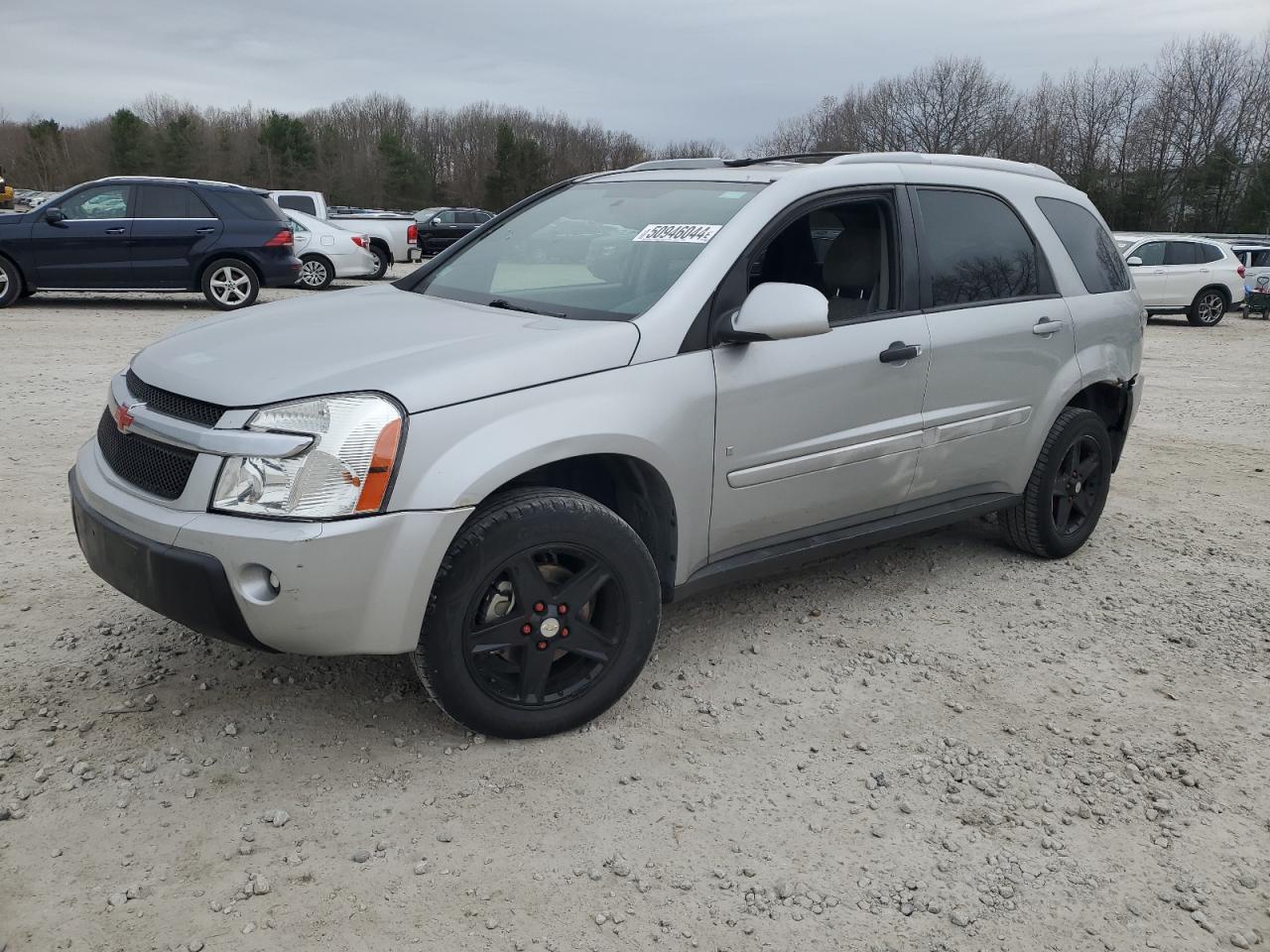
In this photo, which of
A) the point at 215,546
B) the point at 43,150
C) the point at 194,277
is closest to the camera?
the point at 215,546

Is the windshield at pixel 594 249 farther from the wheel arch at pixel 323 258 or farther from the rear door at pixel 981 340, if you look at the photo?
the wheel arch at pixel 323 258

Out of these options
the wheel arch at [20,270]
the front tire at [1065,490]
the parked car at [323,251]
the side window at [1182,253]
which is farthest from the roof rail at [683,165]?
the side window at [1182,253]

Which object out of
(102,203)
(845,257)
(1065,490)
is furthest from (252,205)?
(1065,490)

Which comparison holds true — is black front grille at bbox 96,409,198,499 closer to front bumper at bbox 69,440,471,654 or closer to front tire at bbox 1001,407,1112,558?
front bumper at bbox 69,440,471,654

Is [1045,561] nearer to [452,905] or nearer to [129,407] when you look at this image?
[452,905]

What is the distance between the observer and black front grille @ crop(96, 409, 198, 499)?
289cm

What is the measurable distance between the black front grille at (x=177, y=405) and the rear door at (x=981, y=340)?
→ 8.33 ft

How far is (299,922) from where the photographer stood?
240cm

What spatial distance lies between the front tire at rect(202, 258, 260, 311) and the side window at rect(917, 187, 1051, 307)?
37.2 ft

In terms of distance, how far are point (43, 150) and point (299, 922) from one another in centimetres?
8956

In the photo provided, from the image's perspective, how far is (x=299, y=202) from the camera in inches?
802

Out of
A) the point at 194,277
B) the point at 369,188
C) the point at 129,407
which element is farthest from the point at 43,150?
the point at 129,407

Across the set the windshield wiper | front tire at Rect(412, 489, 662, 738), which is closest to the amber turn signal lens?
front tire at Rect(412, 489, 662, 738)

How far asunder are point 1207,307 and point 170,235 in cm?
1666
